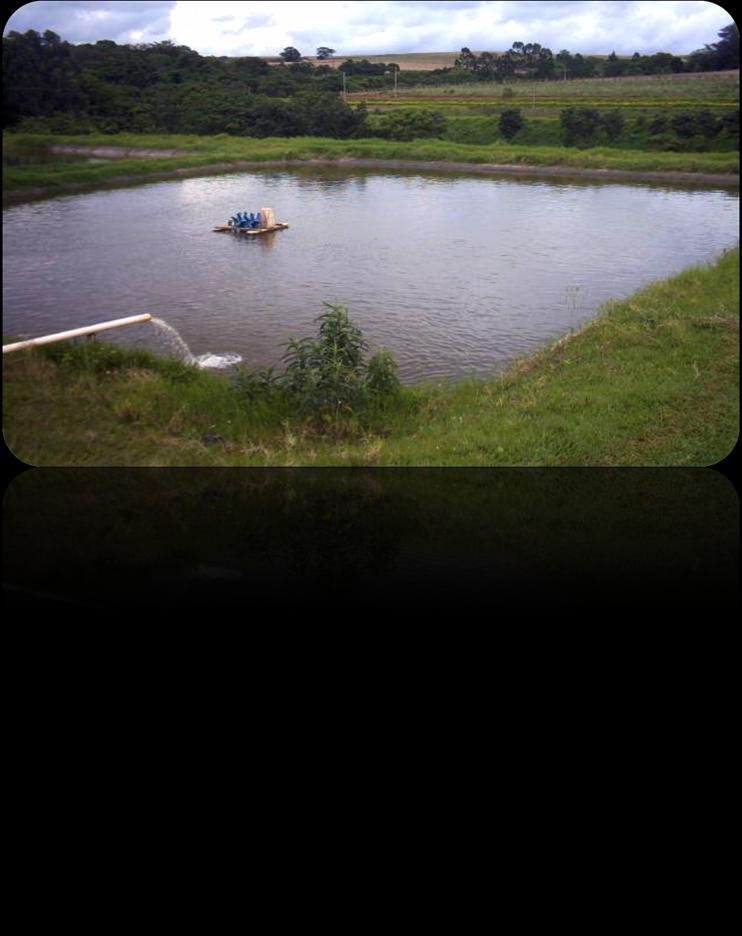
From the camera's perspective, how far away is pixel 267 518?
2648 mm

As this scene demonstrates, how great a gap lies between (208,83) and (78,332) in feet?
4.27

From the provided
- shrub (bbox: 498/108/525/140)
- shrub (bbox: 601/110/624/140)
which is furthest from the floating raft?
shrub (bbox: 601/110/624/140)

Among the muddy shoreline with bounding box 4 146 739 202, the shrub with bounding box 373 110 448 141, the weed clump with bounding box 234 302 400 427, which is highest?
the shrub with bounding box 373 110 448 141

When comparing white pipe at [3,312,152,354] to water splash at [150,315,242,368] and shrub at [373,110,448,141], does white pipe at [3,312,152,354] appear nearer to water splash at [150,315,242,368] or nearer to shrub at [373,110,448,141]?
water splash at [150,315,242,368]

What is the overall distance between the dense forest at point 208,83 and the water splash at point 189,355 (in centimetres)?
97

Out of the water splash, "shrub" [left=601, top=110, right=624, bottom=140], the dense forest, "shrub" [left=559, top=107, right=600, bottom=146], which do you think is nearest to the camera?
the dense forest

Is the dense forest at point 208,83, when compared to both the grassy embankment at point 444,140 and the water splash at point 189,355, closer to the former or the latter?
the grassy embankment at point 444,140

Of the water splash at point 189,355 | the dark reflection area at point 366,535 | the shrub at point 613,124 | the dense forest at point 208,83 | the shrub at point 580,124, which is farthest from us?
the shrub at point 613,124

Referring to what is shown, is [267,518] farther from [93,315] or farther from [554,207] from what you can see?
[554,207]

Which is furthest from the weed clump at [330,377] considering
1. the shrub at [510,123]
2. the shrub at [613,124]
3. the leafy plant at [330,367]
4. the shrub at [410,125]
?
the shrub at [613,124]

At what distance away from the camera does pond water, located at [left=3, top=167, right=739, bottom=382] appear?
11.9 ft

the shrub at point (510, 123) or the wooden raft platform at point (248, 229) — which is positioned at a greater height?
the shrub at point (510, 123)

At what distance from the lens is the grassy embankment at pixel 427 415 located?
124 inches

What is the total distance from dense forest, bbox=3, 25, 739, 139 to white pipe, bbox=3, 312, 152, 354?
96 cm
